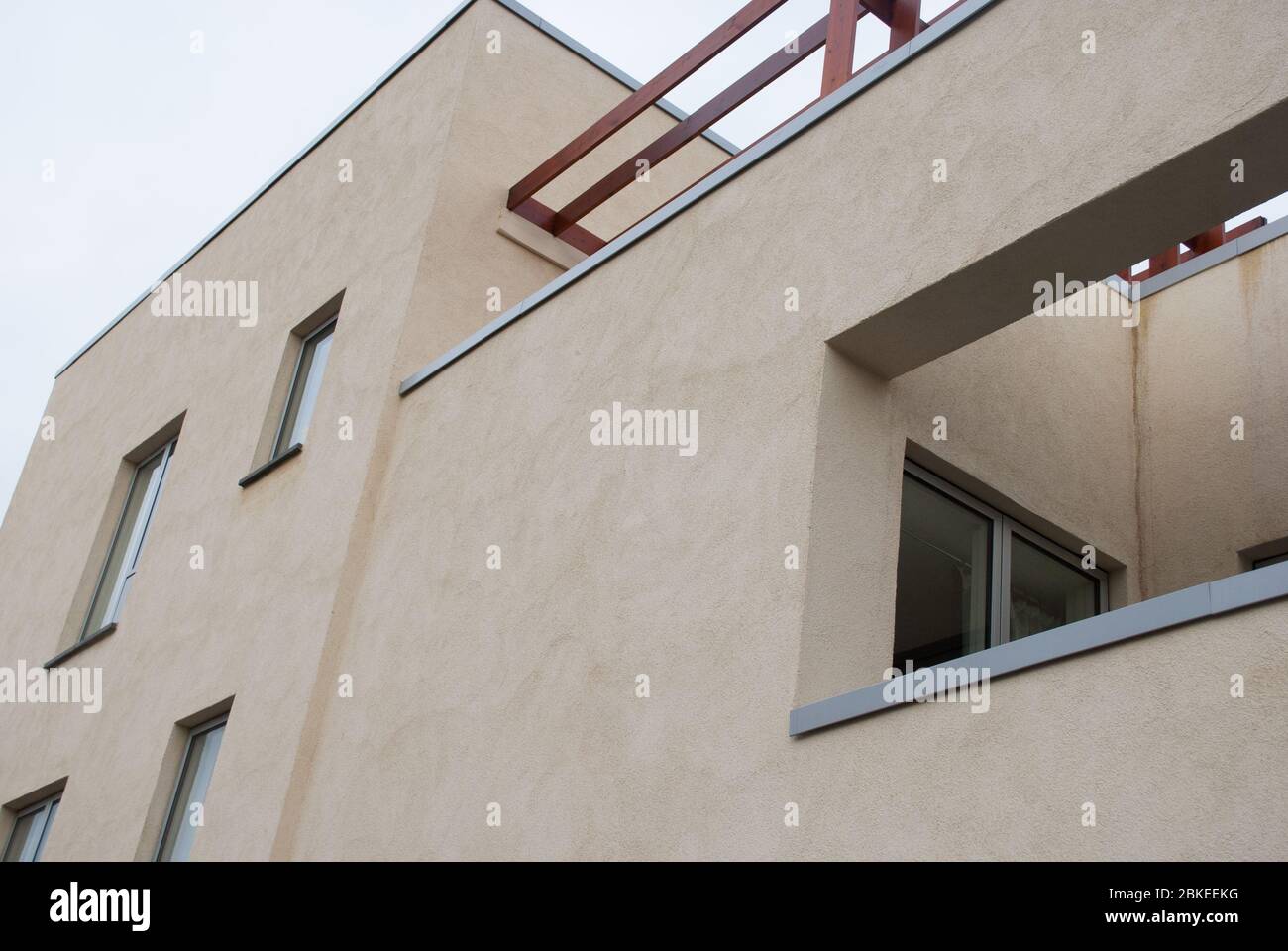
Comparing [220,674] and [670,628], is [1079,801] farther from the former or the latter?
[220,674]

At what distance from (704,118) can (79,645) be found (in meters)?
6.63

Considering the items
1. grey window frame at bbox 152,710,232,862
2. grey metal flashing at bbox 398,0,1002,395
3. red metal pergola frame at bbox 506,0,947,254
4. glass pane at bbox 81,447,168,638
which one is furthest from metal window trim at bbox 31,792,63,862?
red metal pergola frame at bbox 506,0,947,254

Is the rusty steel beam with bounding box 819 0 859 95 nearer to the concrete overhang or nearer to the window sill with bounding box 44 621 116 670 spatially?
the concrete overhang

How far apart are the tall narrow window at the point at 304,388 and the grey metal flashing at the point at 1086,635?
6.20 m

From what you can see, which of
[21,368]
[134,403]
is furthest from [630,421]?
[21,368]

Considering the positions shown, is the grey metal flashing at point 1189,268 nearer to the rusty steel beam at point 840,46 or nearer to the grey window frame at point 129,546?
the rusty steel beam at point 840,46

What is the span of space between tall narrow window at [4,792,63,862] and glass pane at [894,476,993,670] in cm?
709

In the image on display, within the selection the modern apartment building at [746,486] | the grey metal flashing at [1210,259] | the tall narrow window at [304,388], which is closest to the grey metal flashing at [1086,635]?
the modern apartment building at [746,486]

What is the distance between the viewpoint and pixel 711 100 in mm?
9328

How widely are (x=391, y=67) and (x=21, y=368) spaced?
224ft

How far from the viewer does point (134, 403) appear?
13.6 metres

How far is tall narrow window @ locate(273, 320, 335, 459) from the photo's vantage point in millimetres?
10859

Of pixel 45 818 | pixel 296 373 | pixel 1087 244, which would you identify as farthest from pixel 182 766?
pixel 1087 244

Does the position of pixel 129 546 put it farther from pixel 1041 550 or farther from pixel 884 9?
pixel 1041 550
